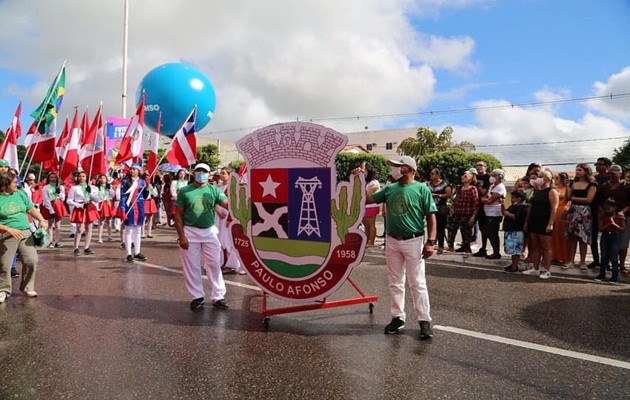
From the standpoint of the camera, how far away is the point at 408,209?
4957 mm

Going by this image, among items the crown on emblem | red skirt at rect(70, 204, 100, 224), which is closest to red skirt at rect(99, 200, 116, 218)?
red skirt at rect(70, 204, 100, 224)

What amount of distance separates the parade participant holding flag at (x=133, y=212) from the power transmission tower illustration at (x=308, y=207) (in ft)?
18.7

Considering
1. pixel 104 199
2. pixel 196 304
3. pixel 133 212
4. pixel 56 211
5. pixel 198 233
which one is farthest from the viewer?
pixel 104 199

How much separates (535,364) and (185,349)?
304 cm

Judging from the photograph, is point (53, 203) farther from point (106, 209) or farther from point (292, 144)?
point (292, 144)

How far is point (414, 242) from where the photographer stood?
4.93 m

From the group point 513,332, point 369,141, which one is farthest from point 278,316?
point 369,141

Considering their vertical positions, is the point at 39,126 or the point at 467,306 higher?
the point at 39,126

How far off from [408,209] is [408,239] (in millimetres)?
300

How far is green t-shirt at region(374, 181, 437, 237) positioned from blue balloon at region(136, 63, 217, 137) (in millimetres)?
13558

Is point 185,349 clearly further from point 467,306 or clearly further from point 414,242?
point 467,306

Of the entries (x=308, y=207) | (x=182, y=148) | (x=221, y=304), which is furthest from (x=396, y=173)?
(x=182, y=148)

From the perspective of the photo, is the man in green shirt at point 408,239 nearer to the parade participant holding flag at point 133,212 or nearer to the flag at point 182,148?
the parade participant holding flag at point 133,212

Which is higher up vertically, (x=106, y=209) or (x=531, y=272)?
(x=106, y=209)
